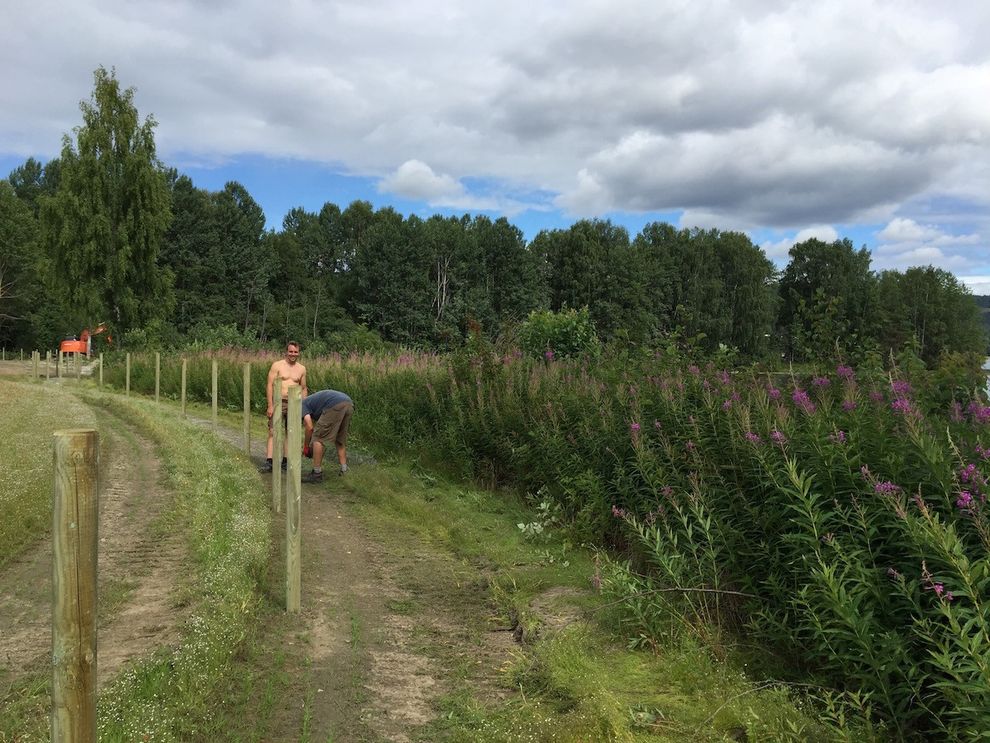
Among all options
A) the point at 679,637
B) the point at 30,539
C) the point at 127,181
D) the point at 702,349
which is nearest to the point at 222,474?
the point at 30,539

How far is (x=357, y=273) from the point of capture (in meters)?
62.6

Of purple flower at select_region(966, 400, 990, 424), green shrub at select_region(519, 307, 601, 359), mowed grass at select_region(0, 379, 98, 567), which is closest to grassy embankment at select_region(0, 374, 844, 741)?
mowed grass at select_region(0, 379, 98, 567)

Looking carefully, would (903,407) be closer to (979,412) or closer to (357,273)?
(979,412)

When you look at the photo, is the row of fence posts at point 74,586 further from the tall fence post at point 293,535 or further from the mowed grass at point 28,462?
the tall fence post at point 293,535

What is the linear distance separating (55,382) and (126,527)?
2716 centimetres

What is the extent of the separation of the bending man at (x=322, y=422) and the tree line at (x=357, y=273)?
29658 mm

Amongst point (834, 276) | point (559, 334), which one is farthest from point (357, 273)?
point (559, 334)

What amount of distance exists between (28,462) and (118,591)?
6.19 m

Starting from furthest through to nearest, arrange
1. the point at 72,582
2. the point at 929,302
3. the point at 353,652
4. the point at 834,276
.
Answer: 1. the point at 834,276
2. the point at 929,302
3. the point at 353,652
4. the point at 72,582

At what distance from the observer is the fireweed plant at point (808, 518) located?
9.95 ft

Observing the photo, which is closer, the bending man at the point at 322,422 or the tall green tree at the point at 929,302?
the bending man at the point at 322,422

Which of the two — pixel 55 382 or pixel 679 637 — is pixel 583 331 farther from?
pixel 55 382

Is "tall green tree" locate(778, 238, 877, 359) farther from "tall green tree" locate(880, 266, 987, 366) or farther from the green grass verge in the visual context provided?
the green grass verge

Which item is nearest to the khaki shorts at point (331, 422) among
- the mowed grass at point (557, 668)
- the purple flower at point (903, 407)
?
the mowed grass at point (557, 668)
